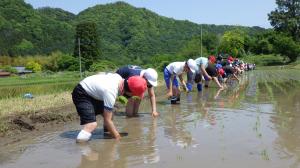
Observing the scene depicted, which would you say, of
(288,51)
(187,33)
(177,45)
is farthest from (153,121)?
(187,33)

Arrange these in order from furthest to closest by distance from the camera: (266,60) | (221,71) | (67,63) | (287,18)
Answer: (287,18) < (67,63) < (266,60) < (221,71)

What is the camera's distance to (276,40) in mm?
68250

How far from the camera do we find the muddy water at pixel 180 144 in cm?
548

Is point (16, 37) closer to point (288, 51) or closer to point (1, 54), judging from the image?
point (1, 54)

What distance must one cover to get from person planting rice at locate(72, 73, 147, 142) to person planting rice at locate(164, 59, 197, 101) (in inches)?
174

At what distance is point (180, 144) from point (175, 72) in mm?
5189

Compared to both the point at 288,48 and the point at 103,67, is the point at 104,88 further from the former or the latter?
the point at 288,48

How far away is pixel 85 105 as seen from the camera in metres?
6.89

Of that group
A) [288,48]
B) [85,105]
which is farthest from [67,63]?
[85,105]

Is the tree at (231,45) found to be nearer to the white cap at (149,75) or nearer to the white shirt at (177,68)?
the white shirt at (177,68)

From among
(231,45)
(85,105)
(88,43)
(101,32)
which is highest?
(101,32)

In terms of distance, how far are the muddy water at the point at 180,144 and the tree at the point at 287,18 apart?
74.4 metres

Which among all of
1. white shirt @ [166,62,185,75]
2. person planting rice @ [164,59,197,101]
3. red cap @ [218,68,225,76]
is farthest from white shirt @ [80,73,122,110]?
Answer: red cap @ [218,68,225,76]

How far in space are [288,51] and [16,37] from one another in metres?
46.0
